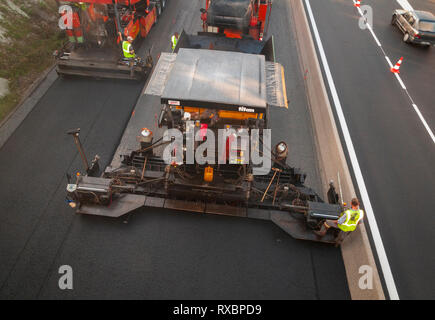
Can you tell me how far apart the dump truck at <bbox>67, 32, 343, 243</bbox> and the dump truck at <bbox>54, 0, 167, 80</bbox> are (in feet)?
16.3

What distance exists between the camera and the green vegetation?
11266mm

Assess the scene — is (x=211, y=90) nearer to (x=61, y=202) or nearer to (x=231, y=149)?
(x=231, y=149)

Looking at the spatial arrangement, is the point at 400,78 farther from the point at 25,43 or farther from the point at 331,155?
the point at 25,43

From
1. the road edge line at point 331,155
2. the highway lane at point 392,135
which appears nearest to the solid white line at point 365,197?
the highway lane at point 392,135

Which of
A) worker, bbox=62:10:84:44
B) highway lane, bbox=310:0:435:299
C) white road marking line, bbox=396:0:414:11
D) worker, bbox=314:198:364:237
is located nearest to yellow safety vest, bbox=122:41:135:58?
worker, bbox=62:10:84:44

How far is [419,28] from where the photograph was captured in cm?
1481

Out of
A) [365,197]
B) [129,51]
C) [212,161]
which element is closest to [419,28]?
[365,197]

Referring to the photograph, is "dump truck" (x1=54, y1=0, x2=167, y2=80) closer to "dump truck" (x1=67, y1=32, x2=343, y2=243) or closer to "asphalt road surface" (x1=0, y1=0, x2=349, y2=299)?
"asphalt road surface" (x1=0, y1=0, x2=349, y2=299)

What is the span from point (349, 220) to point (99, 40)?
1200cm

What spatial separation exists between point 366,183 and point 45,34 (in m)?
15.4

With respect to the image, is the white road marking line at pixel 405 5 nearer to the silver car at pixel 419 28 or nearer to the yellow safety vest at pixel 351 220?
the silver car at pixel 419 28

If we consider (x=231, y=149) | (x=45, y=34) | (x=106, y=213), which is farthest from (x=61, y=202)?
(x=45, y=34)

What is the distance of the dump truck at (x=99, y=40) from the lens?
1143 centimetres

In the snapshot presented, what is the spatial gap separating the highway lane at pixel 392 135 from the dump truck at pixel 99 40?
29.2 feet
